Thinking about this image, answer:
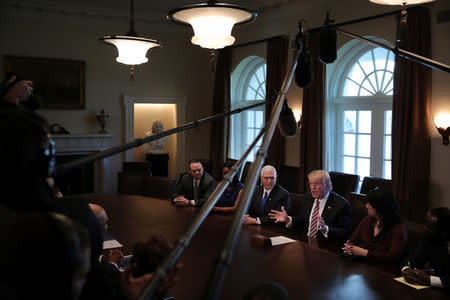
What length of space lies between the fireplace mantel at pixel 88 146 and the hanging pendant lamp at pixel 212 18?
5387 millimetres

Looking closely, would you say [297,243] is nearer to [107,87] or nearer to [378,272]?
[378,272]

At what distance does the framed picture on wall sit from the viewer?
8.16 metres

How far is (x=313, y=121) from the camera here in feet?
23.4

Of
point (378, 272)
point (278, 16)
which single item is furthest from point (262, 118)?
point (378, 272)

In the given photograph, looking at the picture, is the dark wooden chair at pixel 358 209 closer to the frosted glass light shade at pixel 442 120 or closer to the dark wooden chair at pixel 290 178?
the frosted glass light shade at pixel 442 120

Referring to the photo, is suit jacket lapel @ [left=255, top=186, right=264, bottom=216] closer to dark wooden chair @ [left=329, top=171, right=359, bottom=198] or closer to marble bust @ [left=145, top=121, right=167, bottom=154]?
dark wooden chair @ [left=329, top=171, right=359, bottom=198]

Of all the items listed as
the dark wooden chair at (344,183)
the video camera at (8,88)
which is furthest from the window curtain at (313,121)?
the video camera at (8,88)

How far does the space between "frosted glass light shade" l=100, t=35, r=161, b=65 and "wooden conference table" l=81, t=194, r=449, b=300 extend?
6.06 ft

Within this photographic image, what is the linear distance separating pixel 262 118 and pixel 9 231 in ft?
27.7

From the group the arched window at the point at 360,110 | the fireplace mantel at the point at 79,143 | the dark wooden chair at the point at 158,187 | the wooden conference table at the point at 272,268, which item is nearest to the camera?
the wooden conference table at the point at 272,268

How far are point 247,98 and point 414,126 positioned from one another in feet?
14.0

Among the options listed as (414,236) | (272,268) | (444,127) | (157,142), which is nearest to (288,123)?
(272,268)

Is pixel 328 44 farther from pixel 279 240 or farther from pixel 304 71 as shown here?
pixel 279 240

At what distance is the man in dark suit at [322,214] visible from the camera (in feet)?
12.9
